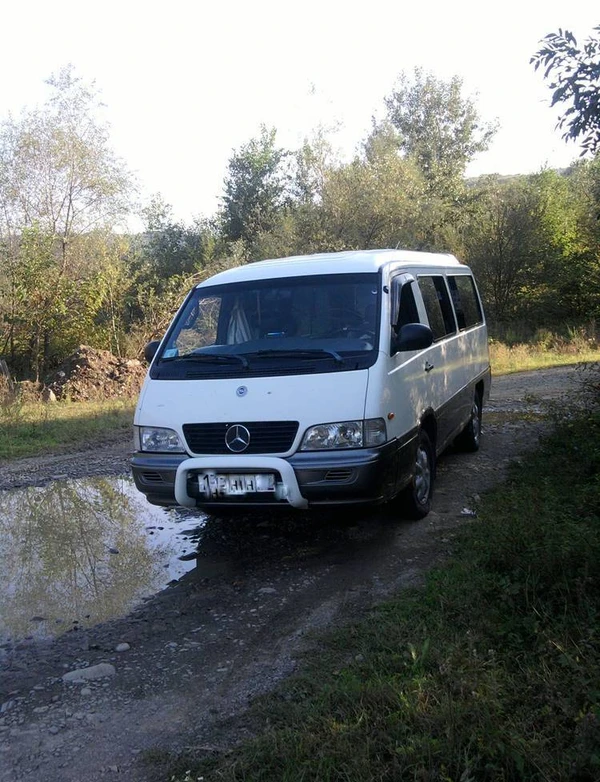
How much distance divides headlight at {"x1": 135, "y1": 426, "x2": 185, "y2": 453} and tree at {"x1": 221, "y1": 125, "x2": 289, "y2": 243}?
1294 inches

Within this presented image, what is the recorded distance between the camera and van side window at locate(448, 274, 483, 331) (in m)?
7.88

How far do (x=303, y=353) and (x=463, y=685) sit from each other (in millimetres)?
2760

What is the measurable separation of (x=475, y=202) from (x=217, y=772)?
3499cm

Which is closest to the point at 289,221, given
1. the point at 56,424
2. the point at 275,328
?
the point at 56,424

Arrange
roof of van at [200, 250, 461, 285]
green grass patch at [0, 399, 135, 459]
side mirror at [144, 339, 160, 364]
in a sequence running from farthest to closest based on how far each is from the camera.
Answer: green grass patch at [0, 399, 135, 459] < side mirror at [144, 339, 160, 364] < roof of van at [200, 250, 461, 285]

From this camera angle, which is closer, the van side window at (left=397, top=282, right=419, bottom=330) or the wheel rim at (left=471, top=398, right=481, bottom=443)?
the van side window at (left=397, top=282, right=419, bottom=330)

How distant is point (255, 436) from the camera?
4.95 metres

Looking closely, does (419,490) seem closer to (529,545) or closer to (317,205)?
(529,545)

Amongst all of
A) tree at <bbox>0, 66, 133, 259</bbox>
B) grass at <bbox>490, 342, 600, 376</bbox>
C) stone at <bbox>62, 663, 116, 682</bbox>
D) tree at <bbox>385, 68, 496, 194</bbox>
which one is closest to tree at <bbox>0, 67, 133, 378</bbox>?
tree at <bbox>0, 66, 133, 259</bbox>

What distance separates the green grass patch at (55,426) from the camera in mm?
10086

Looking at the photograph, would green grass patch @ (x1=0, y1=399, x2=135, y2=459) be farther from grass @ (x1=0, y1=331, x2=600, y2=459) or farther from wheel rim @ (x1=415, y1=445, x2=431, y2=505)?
wheel rim @ (x1=415, y1=445, x2=431, y2=505)

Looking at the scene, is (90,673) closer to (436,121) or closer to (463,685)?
(463,685)

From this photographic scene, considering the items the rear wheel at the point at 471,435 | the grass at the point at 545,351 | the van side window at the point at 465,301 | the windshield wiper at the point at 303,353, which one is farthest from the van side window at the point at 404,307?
the grass at the point at 545,351

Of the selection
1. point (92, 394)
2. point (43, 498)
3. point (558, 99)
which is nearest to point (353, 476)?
point (558, 99)
